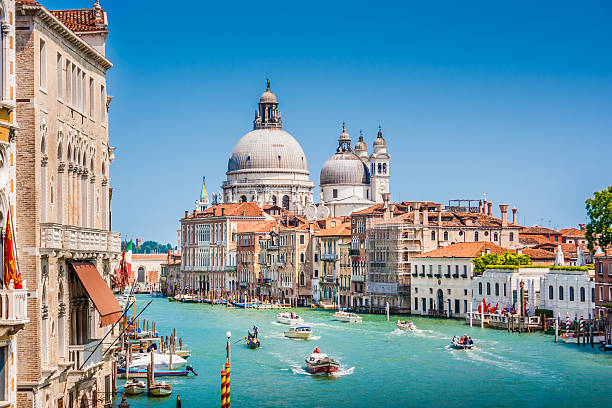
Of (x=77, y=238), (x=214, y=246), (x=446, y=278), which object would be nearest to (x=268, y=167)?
(x=214, y=246)

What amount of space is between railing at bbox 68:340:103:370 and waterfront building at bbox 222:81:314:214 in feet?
255

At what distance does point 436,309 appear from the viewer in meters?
52.1

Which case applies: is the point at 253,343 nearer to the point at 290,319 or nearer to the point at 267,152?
the point at 290,319

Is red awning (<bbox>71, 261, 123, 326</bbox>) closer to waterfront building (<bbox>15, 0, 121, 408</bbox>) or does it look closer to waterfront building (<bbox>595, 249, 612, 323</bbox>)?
waterfront building (<bbox>15, 0, 121, 408</bbox>)

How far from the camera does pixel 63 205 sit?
1468 centimetres

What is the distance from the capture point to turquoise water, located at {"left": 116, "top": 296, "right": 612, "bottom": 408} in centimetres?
2561

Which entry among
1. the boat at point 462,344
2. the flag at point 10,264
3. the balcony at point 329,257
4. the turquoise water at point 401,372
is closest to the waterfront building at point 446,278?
the turquoise water at point 401,372

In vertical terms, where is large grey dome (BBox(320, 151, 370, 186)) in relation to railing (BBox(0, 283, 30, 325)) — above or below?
above

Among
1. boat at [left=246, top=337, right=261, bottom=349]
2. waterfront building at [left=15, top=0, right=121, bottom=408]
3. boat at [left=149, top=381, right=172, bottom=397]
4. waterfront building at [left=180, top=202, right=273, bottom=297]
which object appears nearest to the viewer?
waterfront building at [left=15, top=0, right=121, bottom=408]

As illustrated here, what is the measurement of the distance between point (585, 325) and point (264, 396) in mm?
16834

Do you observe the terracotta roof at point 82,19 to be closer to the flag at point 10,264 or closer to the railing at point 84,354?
the railing at point 84,354

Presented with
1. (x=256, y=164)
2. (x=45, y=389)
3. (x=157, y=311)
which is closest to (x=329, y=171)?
(x=256, y=164)

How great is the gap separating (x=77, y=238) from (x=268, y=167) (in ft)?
265

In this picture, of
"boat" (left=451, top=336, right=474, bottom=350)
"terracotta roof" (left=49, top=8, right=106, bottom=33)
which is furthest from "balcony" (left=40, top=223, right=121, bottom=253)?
"boat" (left=451, top=336, right=474, bottom=350)
